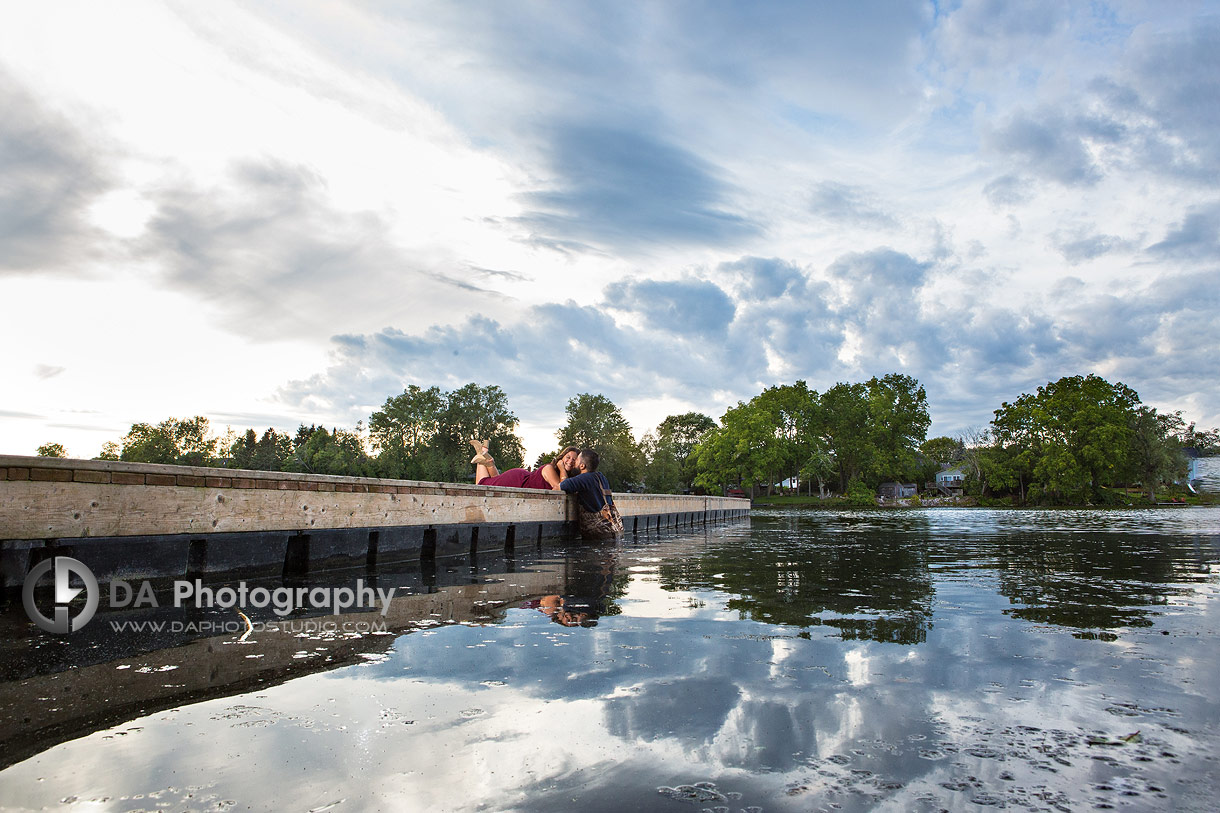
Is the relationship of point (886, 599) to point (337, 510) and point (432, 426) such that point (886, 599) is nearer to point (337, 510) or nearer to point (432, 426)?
point (337, 510)

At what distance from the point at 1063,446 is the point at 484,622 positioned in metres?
89.1

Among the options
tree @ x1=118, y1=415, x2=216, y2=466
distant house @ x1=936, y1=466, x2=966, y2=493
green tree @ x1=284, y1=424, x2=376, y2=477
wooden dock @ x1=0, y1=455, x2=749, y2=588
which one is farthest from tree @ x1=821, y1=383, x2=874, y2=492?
tree @ x1=118, y1=415, x2=216, y2=466

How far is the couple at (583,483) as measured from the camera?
61.9ft

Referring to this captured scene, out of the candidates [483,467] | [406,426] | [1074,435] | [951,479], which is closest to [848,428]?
[1074,435]

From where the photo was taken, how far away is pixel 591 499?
19.0m

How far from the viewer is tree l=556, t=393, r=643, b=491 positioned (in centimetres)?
9744

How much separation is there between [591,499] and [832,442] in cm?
7772

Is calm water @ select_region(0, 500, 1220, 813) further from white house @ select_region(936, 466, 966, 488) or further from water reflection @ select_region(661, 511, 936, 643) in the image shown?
white house @ select_region(936, 466, 966, 488)

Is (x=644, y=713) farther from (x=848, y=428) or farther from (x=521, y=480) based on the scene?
(x=848, y=428)

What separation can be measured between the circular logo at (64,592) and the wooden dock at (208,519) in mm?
92

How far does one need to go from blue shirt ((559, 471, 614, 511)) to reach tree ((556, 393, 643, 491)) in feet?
249

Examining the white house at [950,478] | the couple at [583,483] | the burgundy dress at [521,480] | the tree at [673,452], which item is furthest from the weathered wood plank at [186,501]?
the white house at [950,478]

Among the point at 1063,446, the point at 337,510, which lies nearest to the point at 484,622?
the point at 337,510

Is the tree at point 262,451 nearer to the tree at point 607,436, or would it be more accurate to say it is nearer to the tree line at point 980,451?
the tree at point 607,436
